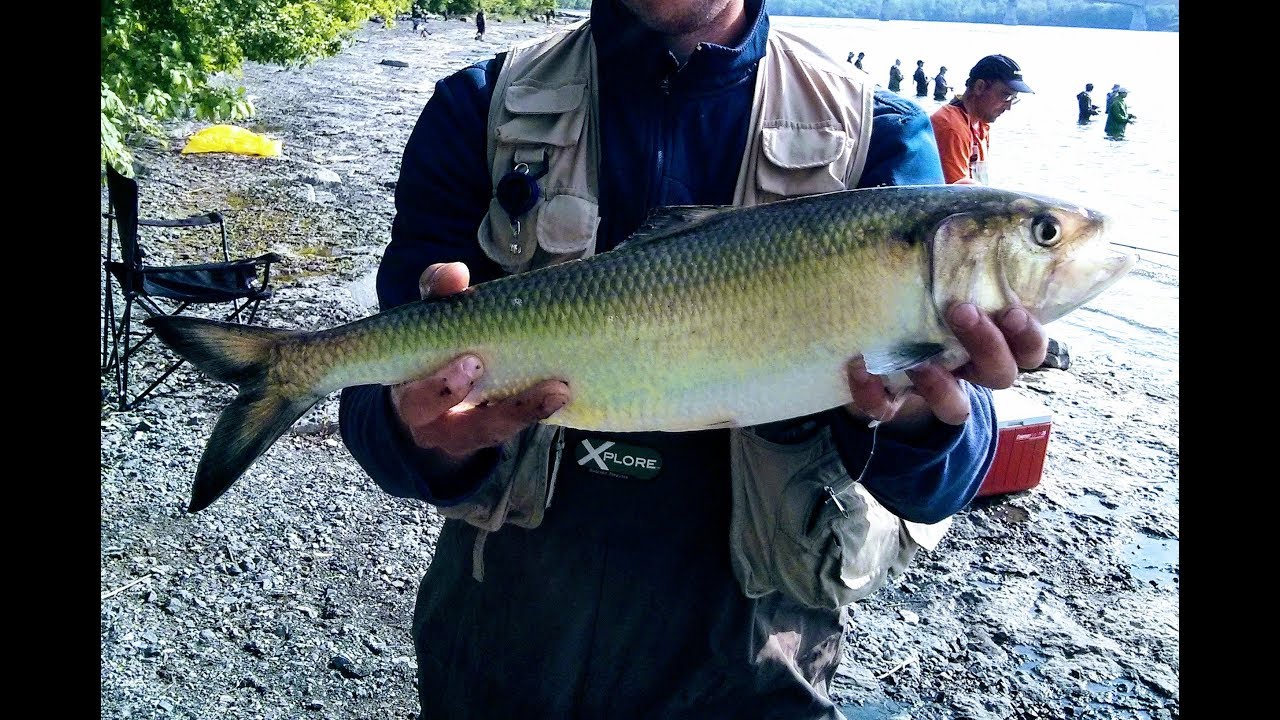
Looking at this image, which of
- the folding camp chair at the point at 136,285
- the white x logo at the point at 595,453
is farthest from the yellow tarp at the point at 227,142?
the white x logo at the point at 595,453

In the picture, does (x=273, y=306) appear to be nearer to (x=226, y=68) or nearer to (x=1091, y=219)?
(x=226, y=68)

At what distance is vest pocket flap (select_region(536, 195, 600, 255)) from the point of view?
262cm

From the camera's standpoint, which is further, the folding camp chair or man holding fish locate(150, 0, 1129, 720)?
the folding camp chair

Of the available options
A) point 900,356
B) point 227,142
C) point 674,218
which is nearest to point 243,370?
point 674,218

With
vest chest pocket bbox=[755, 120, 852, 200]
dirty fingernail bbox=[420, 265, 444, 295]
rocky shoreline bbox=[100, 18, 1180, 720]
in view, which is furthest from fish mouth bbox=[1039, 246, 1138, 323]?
rocky shoreline bbox=[100, 18, 1180, 720]

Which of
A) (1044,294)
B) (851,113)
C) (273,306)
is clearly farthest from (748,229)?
(273,306)

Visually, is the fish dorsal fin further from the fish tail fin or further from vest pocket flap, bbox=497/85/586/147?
the fish tail fin

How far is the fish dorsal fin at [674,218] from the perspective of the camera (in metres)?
2.46

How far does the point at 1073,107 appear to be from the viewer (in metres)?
51.9

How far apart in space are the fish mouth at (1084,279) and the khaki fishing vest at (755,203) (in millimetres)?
617

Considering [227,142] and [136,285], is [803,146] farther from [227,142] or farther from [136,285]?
[227,142]

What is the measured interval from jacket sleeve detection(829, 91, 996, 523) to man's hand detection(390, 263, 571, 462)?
30.1 inches

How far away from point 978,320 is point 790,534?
71 cm

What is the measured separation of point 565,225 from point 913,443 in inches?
41.3
